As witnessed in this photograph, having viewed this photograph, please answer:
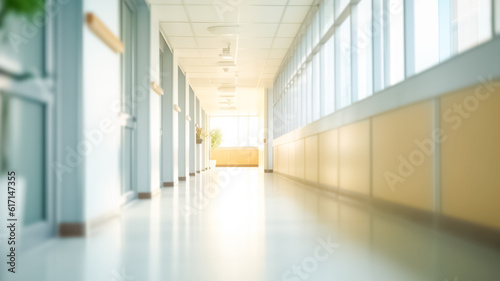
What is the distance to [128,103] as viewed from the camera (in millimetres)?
6887

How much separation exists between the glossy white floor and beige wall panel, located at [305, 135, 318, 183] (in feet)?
14.4

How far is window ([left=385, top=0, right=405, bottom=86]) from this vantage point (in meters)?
4.89

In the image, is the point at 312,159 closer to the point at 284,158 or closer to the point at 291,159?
the point at 291,159

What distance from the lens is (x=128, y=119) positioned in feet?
22.2

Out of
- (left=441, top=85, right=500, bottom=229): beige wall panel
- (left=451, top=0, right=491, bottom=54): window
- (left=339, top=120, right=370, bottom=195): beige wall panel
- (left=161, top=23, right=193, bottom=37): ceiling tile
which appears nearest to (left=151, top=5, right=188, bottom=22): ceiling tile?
(left=161, top=23, right=193, bottom=37): ceiling tile

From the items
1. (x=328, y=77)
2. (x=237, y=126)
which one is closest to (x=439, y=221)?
(x=328, y=77)

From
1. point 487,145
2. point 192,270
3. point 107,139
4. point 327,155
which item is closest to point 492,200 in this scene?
point 487,145

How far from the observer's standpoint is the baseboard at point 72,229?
373 cm

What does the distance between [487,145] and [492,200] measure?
0.40 metres

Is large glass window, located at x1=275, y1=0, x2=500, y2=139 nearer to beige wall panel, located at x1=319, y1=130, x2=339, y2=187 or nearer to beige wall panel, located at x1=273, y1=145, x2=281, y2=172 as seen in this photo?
beige wall panel, located at x1=319, y1=130, x2=339, y2=187

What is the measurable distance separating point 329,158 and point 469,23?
4.61 metres

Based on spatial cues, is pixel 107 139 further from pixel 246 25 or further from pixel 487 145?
pixel 246 25

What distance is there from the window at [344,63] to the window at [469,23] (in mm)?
3071

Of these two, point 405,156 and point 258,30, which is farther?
point 258,30
